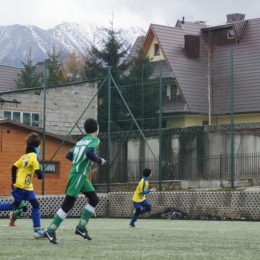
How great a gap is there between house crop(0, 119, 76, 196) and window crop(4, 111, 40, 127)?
4.12m

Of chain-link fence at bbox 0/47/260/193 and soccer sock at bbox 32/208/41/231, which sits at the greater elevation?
chain-link fence at bbox 0/47/260/193

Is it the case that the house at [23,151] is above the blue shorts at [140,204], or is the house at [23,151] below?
above

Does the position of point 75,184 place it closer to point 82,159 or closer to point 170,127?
→ point 82,159

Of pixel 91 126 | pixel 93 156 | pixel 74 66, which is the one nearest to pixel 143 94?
pixel 91 126

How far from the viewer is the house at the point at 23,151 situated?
28.5 metres

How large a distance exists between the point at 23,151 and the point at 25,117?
16.4ft

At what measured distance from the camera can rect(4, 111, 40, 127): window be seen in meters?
34.3

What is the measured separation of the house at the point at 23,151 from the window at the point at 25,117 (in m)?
4.12

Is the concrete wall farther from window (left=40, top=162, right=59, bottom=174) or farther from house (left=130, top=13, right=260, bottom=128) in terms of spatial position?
house (left=130, top=13, right=260, bottom=128)

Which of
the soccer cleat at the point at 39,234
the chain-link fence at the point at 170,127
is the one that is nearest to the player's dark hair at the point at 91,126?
the soccer cleat at the point at 39,234

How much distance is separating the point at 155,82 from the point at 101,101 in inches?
90.9

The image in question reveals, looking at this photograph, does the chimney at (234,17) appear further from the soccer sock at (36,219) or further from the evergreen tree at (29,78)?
the soccer sock at (36,219)

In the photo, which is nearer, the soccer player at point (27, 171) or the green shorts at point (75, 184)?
the green shorts at point (75, 184)

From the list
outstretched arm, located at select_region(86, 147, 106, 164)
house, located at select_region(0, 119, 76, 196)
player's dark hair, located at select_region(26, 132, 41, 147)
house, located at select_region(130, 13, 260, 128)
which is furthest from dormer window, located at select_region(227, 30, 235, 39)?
outstretched arm, located at select_region(86, 147, 106, 164)
